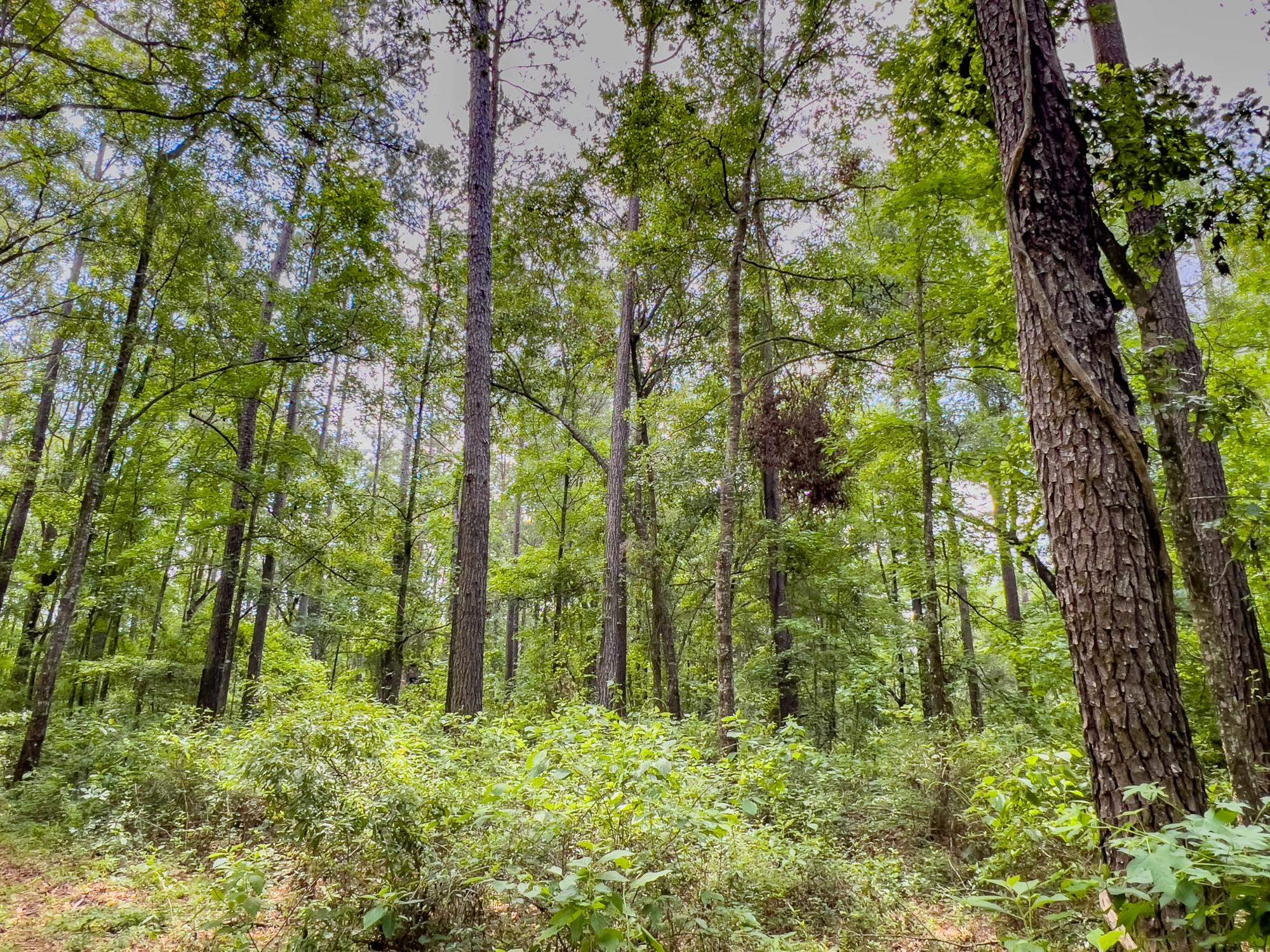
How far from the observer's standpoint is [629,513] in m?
11.4

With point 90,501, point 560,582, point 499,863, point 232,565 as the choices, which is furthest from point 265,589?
point 499,863

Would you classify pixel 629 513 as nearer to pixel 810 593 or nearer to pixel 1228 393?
pixel 810 593

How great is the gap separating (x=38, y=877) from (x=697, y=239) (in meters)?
9.30

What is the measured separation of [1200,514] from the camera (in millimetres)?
5027

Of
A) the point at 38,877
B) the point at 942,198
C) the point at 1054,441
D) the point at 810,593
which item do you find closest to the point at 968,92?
the point at 942,198

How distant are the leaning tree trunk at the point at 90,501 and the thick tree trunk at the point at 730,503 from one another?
7431 mm

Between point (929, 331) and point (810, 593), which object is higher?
point (929, 331)

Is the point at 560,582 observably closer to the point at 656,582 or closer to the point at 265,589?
the point at 656,582

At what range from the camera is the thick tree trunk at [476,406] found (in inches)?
273

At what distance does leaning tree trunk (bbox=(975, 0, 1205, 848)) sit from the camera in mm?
2320

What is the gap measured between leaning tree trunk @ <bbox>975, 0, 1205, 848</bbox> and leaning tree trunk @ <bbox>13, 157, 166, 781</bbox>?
928cm

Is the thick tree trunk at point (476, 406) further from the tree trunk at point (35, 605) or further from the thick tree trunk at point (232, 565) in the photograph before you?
the tree trunk at point (35, 605)

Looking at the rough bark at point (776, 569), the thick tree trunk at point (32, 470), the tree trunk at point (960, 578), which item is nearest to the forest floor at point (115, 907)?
the tree trunk at point (960, 578)

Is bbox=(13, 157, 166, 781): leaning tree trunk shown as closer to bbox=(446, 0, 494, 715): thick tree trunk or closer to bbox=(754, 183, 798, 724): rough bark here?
bbox=(446, 0, 494, 715): thick tree trunk
